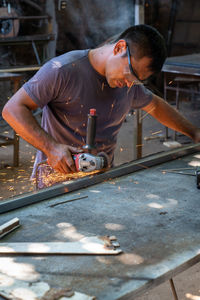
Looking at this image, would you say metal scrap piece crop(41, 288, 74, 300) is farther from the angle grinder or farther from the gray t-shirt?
the gray t-shirt

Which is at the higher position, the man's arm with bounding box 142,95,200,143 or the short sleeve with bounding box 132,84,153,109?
the short sleeve with bounding box 132,84,153,109

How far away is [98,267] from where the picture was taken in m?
1.58

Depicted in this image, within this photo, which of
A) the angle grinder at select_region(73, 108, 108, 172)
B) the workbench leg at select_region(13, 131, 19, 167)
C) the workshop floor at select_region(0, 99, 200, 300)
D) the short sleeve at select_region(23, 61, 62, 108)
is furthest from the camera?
the workbench leg at select_region(13, 131, 19, 167)

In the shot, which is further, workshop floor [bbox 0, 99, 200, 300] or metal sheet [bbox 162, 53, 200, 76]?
metal sheet [bbox 162, 53, 200, 76]

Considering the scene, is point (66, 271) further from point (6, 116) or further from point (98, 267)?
point (6, 116)

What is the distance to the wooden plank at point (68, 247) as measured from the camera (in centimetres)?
167

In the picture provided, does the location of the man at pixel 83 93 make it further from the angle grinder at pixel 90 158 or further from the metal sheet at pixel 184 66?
the metal sheet at pixel 184 66

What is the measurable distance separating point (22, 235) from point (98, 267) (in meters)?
0.42

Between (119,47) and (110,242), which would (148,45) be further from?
(110,242)

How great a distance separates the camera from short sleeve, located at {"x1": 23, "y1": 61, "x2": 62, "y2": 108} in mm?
2707

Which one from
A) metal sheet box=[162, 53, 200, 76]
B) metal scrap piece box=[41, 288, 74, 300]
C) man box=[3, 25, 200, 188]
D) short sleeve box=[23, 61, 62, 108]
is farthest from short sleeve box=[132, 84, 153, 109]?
metal sheet box=[162, 53, 200, 76]

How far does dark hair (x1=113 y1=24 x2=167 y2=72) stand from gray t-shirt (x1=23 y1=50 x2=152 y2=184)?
37cm

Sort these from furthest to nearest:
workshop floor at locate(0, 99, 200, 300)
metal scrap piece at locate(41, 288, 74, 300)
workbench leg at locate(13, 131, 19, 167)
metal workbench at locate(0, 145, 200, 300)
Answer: workbench leg at locate(13, 131, 19, 167)
workshop floor at locate(0, 99, 200, 300)
metal workbench at locate(0, 145, 200, 300)
metal scrap piece at locate(41, 288, 74, 300)

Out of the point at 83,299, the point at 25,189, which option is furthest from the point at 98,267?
the point at 25,189
